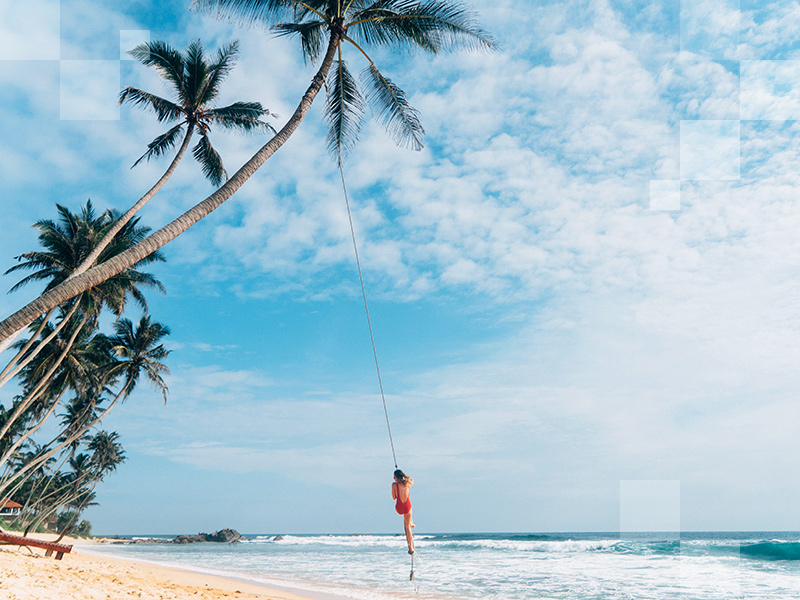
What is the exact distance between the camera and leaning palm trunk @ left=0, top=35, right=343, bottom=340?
520cm

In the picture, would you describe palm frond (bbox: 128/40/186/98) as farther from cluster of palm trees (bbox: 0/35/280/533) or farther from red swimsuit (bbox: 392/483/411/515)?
red swimsuit (bbox: 392/483/411/515)

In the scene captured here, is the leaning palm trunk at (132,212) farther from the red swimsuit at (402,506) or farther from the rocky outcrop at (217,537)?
the rocky outcrop at (217,537)

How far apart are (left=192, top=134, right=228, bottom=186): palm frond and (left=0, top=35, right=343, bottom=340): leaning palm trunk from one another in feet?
23.8

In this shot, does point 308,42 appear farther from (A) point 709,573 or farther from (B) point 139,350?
(A) point 709,573

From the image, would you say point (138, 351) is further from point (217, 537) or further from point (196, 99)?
point (217, 537)

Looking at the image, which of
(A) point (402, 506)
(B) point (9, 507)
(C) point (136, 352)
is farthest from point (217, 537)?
(A) point (402, 506)

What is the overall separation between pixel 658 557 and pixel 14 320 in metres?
31.0

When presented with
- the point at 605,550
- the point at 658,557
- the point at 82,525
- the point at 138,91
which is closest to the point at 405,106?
the point at 138,91

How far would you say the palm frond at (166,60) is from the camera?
13.3m

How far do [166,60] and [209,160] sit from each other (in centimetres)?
253

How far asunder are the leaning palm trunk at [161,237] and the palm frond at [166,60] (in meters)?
6.96

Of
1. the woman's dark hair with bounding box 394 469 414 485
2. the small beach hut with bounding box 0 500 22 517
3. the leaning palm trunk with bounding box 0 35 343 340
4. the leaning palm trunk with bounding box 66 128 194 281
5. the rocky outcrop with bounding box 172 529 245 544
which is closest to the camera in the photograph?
the leaning palm trunk with bounding box 0 35 343 340

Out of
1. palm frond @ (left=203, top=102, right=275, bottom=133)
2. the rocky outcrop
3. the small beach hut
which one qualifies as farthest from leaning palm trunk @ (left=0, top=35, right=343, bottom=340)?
the rocky outcrop

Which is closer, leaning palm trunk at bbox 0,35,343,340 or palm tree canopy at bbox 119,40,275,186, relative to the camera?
leaning palm trunk at bbox 0,35,343,340
